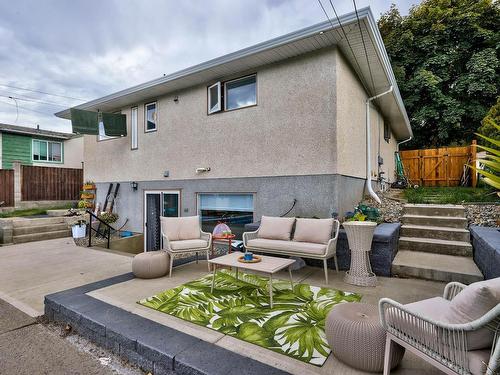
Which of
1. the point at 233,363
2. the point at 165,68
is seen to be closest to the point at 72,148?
the point at 165,68

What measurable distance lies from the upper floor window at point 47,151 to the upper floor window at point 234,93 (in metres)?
15.6

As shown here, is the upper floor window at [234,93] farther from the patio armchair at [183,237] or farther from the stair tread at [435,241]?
the stair tread at [435,241]

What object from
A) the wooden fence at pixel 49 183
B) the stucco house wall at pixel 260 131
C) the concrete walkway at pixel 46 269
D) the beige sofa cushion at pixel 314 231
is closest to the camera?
the concrete walkway at pixel 46 269

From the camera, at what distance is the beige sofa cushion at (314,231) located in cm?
526

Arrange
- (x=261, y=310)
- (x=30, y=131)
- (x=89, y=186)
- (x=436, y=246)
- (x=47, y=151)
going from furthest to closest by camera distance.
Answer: (x=47, y=151), (x=30, y=131), (x=89, y=186), (x=436, y=246), (x=261, y=310)

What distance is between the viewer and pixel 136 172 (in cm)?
1014

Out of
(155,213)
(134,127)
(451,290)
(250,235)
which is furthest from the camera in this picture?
(134,127)

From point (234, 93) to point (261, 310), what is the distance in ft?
19.7

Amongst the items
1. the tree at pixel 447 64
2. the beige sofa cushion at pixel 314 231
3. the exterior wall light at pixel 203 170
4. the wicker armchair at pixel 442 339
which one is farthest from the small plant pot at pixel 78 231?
the tree at pixel 447 64

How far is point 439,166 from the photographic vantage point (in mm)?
13641

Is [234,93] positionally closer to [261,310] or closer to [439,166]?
[261,310]

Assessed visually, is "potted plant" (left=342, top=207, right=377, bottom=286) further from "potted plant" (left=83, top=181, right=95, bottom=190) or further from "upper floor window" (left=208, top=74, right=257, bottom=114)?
"potted plant" (left=83, top=181, right=95, bottom=190)

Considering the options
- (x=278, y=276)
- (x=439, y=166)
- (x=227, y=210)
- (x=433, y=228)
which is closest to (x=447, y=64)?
(x=439, y=166)

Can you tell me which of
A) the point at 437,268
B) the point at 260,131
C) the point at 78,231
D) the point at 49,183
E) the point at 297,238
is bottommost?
the point at 78,231
